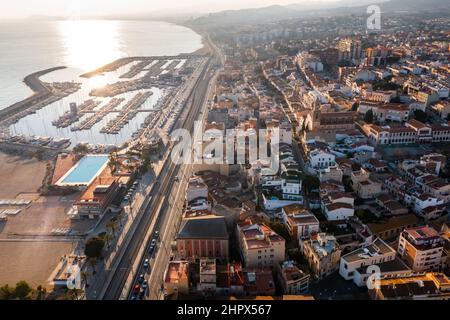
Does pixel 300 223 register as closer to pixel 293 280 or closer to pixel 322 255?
pixel 322 255

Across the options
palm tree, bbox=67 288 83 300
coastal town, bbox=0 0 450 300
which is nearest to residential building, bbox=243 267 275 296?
coastal town, bbox=0 0 450 300

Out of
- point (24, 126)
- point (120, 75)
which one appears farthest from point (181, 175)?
point (120, 75)

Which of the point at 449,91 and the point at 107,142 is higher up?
the point at 449,91

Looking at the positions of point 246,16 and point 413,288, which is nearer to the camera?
point 413,288

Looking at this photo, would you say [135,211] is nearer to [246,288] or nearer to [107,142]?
[246,288]

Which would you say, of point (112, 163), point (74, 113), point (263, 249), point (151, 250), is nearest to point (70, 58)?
point (74, 113)

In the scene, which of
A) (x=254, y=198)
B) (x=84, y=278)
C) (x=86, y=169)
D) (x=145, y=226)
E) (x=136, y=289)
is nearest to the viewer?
(x=136, y=289)
